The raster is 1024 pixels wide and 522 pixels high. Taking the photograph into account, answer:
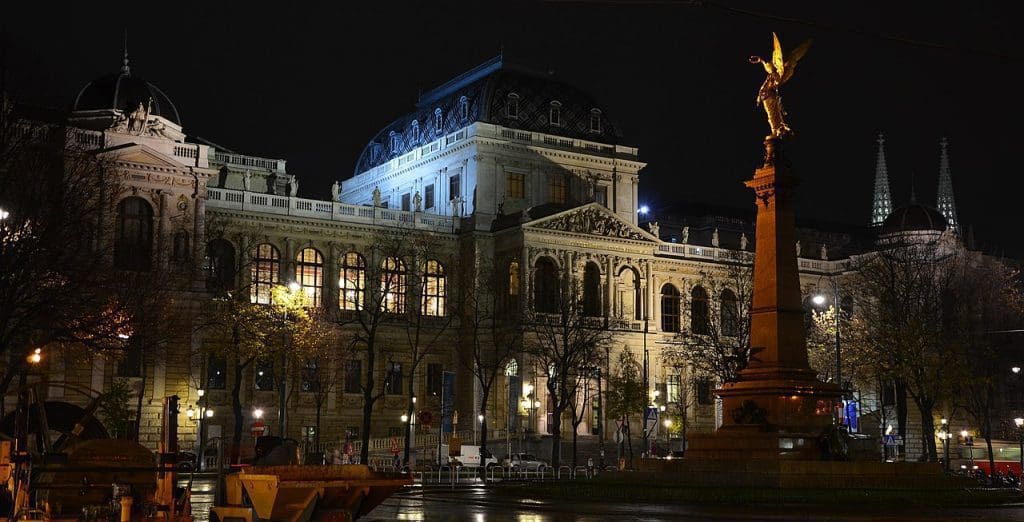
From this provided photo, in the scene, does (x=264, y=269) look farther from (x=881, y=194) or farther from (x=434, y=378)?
(x=881, y=194)

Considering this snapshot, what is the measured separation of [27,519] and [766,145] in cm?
2797

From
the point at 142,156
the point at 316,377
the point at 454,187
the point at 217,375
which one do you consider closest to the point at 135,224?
the point at 142,156

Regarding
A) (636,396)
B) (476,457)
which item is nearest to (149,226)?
(476,457)

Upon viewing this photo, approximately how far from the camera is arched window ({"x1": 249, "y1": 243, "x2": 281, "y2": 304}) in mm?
89938

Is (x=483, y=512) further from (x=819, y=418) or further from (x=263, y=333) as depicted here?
(x=263, y=333)

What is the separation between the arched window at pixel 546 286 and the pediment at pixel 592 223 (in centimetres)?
272

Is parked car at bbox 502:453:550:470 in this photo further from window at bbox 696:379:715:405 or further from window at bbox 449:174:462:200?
window at bbox 696:379:715:405

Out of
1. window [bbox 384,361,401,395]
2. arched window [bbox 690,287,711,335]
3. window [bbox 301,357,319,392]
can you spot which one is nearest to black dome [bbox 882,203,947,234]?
arched window [bbox 690,287,711,335]

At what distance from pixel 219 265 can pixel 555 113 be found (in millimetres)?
32024

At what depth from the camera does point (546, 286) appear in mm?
96438

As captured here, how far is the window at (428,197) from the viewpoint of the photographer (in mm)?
105688

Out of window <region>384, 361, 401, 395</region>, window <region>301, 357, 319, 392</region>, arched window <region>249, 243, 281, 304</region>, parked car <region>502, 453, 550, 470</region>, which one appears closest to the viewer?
parked car <region>502, 453, 550, 470</region>

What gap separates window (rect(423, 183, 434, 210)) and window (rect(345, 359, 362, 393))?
56.9ft

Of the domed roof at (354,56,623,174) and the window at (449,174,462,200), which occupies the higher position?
the domed roof at (354,56,623,174)
